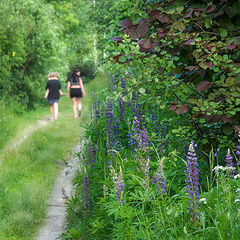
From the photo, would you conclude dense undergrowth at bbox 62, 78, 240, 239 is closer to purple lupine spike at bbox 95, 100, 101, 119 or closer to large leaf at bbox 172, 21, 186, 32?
purple lupine spike at bbox 95, 100, 101, 119

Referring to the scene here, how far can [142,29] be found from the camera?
156 inches

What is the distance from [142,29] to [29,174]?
4.76m

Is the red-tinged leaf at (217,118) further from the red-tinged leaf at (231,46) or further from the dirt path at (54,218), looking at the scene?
the dirt path at (54,218)

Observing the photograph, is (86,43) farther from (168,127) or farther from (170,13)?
(170,13)

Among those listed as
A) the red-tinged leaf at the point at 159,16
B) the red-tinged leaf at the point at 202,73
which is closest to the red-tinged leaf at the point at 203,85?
the red-tinged leaf at the point at 202,73

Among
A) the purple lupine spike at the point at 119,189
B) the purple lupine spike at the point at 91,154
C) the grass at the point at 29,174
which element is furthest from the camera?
the grass at the point at 29,174

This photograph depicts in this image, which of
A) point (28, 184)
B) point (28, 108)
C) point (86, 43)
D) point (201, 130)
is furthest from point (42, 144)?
point (28, 108)

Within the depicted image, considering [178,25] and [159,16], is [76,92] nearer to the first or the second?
[159,16]

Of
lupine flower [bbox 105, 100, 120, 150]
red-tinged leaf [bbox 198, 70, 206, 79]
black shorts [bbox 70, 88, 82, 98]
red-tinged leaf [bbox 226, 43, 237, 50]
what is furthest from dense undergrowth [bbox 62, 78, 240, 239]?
black shorts [bbox 70, 88, 82, 98]

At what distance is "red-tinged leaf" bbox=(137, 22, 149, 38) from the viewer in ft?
13.0

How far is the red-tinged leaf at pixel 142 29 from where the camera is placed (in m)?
3.96

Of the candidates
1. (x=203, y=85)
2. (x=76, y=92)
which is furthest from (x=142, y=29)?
(x=76, y=92)

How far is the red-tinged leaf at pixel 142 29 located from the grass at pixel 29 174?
2525 mm

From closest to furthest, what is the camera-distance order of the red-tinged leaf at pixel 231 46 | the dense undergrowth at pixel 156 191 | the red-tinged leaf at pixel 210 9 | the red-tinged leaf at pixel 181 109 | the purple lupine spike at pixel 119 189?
the dense undergrowth at pixel 156 191 < the purple lupine spike at pixel 119 189 < the red-tinged leaf at pixel 231 46 < the red-tinged leaf at pixel 210 9 < the red-tinged leaf at pixel 181 109
